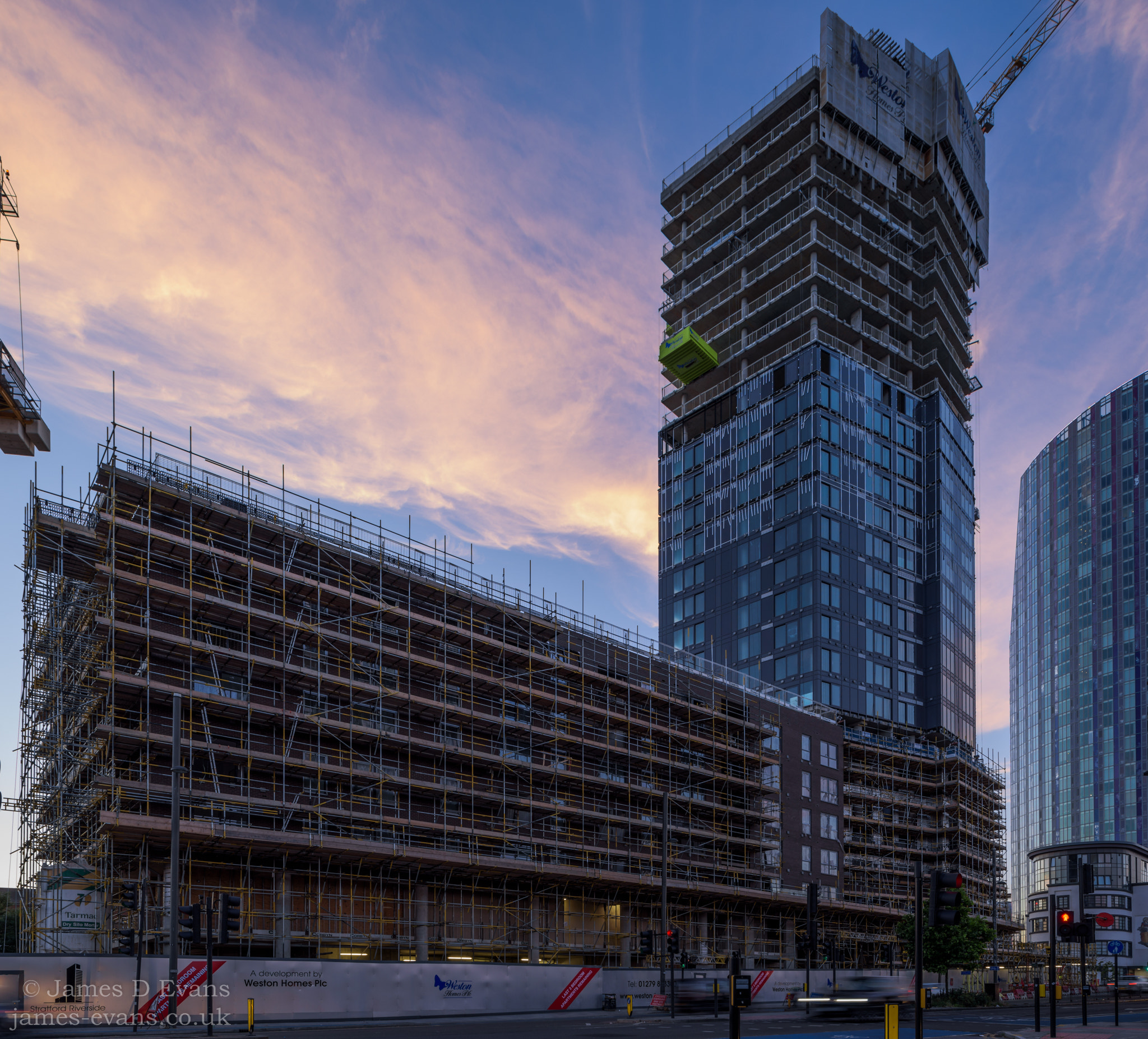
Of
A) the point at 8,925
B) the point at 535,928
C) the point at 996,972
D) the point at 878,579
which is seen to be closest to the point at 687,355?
the point at 878,579

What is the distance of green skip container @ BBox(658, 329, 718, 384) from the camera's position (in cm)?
11381

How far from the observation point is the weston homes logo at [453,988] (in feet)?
140

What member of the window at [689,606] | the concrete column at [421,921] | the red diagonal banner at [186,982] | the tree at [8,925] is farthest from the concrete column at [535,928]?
the tree at [8,925]

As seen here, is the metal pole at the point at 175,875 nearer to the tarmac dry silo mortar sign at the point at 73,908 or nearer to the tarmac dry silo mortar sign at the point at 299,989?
the tarmac dry silo mortar sign at the point at 299,989

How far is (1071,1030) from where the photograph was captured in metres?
37.2

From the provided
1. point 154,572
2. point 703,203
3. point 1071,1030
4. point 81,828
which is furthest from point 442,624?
point 703,203

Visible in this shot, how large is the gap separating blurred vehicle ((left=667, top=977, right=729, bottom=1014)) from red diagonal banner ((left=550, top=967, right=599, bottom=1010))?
154 inches

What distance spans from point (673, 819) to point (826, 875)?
61.6 feet

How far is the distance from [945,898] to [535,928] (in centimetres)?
3908

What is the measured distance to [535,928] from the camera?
5706cm

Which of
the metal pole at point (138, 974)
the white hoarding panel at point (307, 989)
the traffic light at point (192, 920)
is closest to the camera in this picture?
the traffic light at point (192, 920)

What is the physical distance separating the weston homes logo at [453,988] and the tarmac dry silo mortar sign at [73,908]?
1273cm

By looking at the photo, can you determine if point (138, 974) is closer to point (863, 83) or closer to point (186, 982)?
point (186, 982)

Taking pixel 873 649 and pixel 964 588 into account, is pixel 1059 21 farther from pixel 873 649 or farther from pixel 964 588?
pixel 873 649
